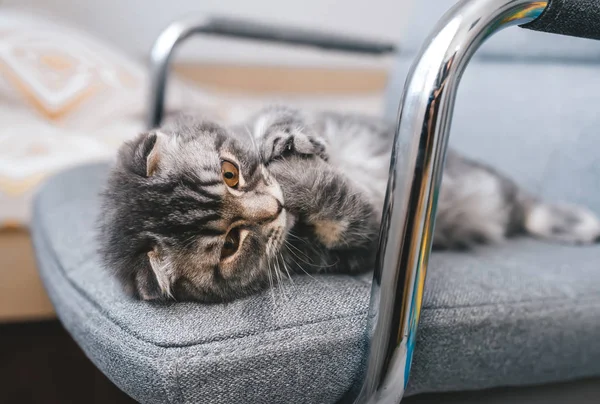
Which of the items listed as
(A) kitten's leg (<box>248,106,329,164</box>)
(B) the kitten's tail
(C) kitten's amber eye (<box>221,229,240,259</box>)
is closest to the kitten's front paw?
(A) kitten's leg (<box>248,106,329,164</box>)

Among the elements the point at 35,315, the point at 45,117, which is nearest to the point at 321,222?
the point at 35,315

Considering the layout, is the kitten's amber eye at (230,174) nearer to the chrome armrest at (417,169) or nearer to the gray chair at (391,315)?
the gray chair at (391,315)

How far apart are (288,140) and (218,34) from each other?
0.51 metres

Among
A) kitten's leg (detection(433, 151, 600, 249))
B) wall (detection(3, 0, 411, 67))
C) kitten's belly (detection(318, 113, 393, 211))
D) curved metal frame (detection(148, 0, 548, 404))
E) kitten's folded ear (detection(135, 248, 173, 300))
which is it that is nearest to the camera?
curved metal frame (detection(148, 0, 548, 404))

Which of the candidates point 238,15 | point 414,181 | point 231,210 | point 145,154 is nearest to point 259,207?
point 231,210

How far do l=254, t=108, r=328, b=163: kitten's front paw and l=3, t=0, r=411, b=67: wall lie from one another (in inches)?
66.8

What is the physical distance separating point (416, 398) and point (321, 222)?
29 cm

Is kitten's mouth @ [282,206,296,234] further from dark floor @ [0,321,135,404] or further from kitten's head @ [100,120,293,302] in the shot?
dark floor @ [0,321,135,404]

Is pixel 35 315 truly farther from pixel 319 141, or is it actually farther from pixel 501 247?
pixel 501 247

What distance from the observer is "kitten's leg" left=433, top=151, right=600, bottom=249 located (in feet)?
3.50

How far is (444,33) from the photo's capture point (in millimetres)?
514

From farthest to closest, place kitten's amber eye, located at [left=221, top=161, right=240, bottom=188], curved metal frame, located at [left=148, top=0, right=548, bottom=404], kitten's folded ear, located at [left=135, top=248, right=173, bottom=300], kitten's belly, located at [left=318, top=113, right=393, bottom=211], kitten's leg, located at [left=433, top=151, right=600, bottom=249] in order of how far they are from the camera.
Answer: kitten's leg, located at [left=433, top=151, right=600, bottom=249]
kitten's belly, located at [left=318, top=113, right=393, bottom=211]
kitten's amber eye, located at [left=221, top=161, right=240, bottom=188]
kitten's folded ear, located at [left=135, top=248, right=173, bottom=300]
curved metal frame, located at [left=148, top=0, right=548, bottom=404]

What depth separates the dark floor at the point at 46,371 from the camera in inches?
54.6

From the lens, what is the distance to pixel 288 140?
80 cm
